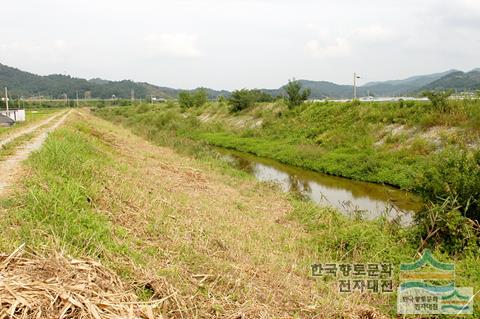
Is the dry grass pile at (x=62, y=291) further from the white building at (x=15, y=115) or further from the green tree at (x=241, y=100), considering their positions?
the green tree at (x=241, y=100)

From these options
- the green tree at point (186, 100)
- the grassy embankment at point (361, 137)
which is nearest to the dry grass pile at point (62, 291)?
the grassy embankment at point (361, 137)

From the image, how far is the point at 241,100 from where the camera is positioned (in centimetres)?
4131

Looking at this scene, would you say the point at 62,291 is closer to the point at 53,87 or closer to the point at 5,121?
the point at 5,121

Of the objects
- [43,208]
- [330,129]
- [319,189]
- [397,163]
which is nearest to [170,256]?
[43,208]

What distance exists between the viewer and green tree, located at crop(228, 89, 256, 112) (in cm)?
4119

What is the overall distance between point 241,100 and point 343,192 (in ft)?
89.5

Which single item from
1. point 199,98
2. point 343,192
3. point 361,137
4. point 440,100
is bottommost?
point 343,192

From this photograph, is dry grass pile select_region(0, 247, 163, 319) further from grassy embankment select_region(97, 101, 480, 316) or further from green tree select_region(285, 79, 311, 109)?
green tree select_region(285, 79, 311, 109)

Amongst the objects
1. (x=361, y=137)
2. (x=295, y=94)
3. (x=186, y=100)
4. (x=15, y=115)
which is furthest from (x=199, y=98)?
(x=361, y=137)

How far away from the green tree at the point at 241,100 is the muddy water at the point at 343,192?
19369 millimetres

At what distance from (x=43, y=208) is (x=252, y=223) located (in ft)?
15.4

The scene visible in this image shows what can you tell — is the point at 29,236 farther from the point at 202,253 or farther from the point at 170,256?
the point at 202,253

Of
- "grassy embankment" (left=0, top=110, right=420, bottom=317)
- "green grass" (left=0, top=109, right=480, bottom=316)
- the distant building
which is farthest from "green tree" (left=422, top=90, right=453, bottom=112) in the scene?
the distant building

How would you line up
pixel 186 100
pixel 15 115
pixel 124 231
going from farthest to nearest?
pixel 186 100
pixel 15 115
pixel 124 231
